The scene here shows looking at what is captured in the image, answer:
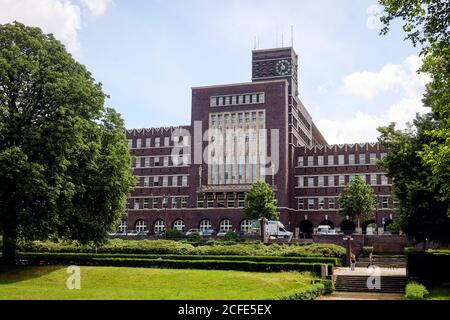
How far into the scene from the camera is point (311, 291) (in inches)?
1113

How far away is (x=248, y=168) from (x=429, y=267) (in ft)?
157

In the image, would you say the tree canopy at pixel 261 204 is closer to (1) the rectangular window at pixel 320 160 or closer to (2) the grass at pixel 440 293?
(1) the rectangular window at pixel 320 160

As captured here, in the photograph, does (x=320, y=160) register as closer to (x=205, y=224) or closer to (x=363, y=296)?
(x=205, y=224)

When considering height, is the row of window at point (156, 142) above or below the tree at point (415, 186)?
above

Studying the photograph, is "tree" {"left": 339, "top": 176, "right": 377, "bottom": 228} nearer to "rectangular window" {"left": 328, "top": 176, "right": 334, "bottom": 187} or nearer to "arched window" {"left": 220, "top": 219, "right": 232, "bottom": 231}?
"rectangular window" {"left": 328, "top": 176, "right": 334, "bottom": 187}

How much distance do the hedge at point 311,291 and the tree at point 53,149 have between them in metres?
15.9

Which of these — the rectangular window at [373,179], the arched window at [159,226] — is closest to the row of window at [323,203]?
the rectangular window at [373,179]

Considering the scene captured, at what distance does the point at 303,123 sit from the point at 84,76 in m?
61.3

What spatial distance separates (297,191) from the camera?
284ft

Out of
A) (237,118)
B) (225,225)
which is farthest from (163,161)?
(225,225)

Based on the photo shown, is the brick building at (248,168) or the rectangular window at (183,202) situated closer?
the brick building at (248,168)

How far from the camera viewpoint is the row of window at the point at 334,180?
271 feet

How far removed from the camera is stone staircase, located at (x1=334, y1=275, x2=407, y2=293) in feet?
117
